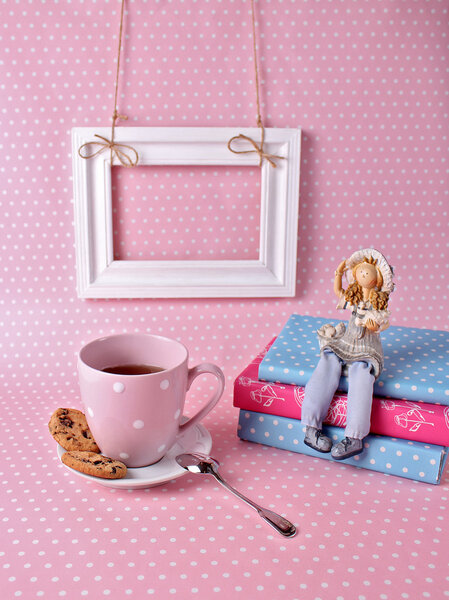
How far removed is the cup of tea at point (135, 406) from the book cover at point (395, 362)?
9 centimetres

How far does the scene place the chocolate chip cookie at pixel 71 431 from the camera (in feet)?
2.01

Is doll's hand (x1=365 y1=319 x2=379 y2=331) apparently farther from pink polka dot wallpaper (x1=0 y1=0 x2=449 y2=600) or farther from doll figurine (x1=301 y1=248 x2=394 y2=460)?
pink polka dot wallpaper (x1=0 y1=0 x2=449 y2=600)

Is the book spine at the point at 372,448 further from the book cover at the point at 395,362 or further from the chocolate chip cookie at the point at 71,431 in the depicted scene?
the chocolate chip cookie at the point at 71,431

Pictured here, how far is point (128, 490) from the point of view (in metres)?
0.58

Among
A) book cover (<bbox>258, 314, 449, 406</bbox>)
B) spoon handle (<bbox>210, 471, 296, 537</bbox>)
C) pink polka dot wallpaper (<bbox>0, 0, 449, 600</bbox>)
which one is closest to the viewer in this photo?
spoon handle (<bbox>210, 471, 296, 537</bbox>)

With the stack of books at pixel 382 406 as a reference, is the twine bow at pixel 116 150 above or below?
above

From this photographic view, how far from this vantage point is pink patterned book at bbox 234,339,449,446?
0.59m

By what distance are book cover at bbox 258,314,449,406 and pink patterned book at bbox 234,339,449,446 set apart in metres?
0.01

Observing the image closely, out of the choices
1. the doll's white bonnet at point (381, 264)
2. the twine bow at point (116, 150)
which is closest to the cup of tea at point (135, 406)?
the doll's white bonnet at point (381, 264)

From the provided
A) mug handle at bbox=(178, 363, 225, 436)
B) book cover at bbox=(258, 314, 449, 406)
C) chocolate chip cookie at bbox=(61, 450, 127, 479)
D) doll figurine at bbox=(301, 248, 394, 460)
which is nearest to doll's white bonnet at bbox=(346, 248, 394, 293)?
doll figurine at bbox=(301, 248, 394, 460)

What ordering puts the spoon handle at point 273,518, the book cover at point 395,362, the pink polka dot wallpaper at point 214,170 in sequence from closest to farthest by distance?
the spoon handle at point 273,518
the book cover at point 395,362
the pink polka dot wallpaper at point 214,170

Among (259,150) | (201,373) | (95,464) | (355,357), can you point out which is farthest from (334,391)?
(259,150)

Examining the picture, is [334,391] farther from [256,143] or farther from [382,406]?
[256,143]

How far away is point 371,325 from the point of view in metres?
0.63
